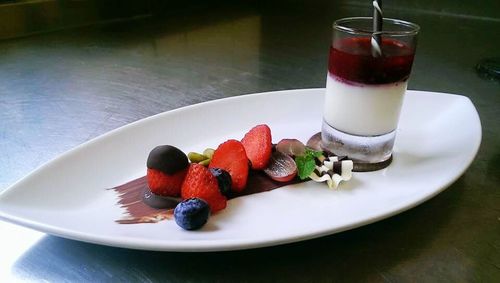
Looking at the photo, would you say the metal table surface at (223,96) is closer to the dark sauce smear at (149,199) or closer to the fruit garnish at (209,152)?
the dark sauce smear at (149,199)

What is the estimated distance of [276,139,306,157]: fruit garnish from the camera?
73 cm

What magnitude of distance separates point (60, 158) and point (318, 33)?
1.51m

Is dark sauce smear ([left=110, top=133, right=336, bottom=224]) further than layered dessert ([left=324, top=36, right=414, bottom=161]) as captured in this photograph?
No

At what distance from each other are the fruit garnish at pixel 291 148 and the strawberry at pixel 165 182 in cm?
19

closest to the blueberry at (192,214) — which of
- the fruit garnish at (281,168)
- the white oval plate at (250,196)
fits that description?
the white oval plate at (250,196)

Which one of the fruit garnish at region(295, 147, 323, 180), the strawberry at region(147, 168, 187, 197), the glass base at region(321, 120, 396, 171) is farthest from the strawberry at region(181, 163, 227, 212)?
the glass base at region(321, 120, 396, 171)

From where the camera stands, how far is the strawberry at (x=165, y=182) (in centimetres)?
61

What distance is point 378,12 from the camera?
682 millimetres

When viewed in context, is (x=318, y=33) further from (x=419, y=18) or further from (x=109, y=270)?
(x=109, y=270)

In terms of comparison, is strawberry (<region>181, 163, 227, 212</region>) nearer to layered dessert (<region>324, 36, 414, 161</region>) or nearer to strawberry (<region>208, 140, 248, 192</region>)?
strawberry (<region>208, 140, 248, 192</region>)

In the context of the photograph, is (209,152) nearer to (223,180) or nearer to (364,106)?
(223,180)

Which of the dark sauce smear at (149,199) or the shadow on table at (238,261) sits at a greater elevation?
the dark sauce smear at (149,199)

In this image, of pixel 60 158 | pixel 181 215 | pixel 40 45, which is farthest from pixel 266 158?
pixel 40 45

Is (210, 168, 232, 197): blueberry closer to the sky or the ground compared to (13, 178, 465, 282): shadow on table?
closer to the sky
